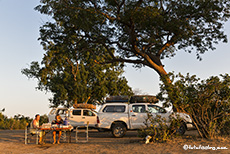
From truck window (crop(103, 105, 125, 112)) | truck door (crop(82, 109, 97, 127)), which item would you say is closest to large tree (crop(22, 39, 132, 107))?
truck door (crop(82, 109, 97, 127))

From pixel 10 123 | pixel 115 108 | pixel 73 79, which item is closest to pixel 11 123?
pixel 10 123

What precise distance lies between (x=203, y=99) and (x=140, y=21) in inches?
266

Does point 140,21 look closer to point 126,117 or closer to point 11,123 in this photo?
point 126,117

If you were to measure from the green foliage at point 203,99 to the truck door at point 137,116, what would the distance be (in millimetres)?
3466

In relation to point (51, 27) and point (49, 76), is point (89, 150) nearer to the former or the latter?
point (51, 27)

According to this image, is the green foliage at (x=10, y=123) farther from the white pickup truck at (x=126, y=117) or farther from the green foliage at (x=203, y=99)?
the green foliage at (x=203, y=99)

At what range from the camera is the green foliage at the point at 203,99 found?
12.3 m

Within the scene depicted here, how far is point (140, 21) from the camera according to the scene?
673 inches

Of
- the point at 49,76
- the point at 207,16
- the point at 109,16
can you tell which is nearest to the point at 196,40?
the point at 207,16

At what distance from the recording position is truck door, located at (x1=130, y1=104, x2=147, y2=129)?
16016 millimetres

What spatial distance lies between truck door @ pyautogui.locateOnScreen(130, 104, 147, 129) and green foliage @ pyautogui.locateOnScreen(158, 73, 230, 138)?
347cm

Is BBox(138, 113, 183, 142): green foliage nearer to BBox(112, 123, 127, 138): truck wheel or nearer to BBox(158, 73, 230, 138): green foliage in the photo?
BBox(158, 73, 230, 138): green foliage

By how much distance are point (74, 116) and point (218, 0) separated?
1328cm

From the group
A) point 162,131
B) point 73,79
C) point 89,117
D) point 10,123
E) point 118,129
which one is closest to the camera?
point 162,131
